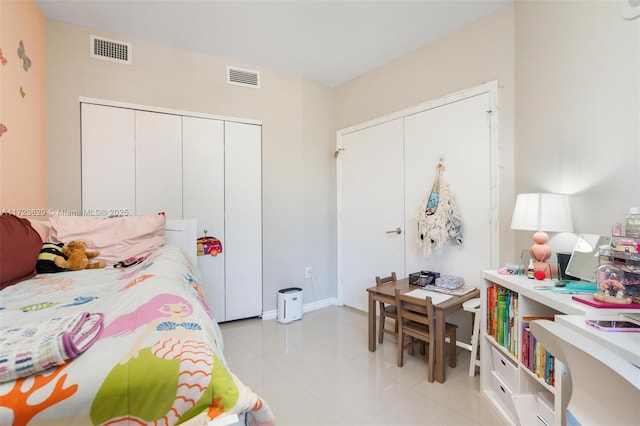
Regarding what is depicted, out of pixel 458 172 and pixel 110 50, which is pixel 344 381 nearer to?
pixel 458 172

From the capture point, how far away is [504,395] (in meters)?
1.65

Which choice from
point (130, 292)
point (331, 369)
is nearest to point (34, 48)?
point (130, 292)


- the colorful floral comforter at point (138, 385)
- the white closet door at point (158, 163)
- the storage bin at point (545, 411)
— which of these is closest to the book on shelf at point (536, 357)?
the storage bin at point (545, 411)

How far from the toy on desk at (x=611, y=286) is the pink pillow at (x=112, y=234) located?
93.4 inches

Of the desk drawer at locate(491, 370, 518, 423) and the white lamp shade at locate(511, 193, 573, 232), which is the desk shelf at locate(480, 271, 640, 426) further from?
the white lamp shade at locate(511, 193, 573, 232)

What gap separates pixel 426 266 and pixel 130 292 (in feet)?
7.64

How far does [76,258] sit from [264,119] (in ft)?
6.93

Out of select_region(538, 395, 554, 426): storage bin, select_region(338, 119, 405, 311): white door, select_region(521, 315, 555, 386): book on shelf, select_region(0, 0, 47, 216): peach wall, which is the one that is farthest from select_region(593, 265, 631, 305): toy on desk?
select_region(0, 0, 47, 216): peach wall

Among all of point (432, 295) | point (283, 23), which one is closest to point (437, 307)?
point (432, 295)

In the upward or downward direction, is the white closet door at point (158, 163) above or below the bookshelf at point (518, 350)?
above

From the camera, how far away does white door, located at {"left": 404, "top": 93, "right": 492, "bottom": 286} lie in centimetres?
230

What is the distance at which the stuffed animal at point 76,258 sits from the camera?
5.43ft

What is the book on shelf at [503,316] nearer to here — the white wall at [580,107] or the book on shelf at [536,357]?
the book on shelf at [536,357]

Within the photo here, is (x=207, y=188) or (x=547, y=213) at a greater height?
(x=207, y=188)
